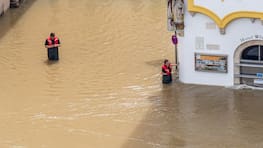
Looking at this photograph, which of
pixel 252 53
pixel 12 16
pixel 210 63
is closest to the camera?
pixel 252 53

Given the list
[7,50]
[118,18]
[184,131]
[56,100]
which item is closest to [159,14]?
[118,18]

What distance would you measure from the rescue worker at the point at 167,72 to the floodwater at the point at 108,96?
0.26 metres

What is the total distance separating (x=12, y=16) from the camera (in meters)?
40.3

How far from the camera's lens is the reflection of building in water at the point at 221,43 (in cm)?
2834

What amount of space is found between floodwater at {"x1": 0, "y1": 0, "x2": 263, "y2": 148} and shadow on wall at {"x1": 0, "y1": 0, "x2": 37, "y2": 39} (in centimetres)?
21

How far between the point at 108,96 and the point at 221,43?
14.1 feet

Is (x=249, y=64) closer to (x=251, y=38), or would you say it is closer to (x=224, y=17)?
(x=251, y=38)

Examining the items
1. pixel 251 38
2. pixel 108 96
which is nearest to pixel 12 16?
pixel 108 96

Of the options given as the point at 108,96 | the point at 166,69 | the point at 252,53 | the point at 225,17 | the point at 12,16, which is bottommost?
the point at 108,96

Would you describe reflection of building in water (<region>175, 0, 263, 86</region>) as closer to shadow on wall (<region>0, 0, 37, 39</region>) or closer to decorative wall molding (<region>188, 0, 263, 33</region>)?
decorative wall molding (<region>188, 0, 263, 33</region>)

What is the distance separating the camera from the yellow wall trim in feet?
91.9

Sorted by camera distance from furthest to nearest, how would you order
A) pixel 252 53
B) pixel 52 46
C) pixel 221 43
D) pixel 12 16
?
pixel 12 16 → pixel 52 46 → pixel 221 43 → pixel 252 53

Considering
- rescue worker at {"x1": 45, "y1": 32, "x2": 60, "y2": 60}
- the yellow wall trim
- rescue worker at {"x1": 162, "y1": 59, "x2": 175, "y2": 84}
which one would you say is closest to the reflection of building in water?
the yellow wall trim

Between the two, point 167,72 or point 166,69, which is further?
point 167,72
